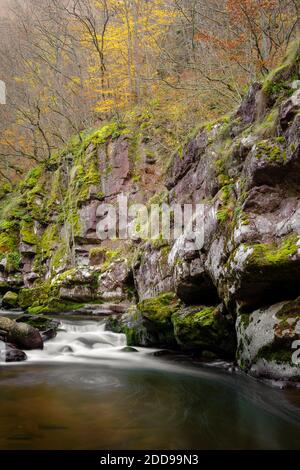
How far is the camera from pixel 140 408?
4.27 m

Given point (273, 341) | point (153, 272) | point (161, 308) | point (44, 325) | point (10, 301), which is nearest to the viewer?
point (273, 341)

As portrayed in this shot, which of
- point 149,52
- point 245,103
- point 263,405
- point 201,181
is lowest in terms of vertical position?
point 263,405

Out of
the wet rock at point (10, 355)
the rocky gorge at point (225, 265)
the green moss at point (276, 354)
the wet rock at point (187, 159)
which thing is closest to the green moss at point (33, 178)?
the rocky gorge at point (225, 265)

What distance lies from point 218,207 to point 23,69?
68.7 ft

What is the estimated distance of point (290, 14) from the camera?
9430 mm

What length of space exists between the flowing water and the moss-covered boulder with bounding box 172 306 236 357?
55 cm

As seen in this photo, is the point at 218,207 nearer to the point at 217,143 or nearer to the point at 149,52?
the point at 217,143

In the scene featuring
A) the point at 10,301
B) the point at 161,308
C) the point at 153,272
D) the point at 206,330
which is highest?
the point at 153,272

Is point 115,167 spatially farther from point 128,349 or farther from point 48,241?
point 128,349

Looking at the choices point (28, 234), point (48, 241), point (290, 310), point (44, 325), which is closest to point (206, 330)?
point (290, 310)

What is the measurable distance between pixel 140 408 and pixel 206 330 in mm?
2567

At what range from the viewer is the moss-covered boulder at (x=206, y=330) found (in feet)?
21.2

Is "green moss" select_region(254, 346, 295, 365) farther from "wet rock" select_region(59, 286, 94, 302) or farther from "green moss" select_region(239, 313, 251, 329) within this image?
"wet rock" select_region(59, 286, 94, 302)
